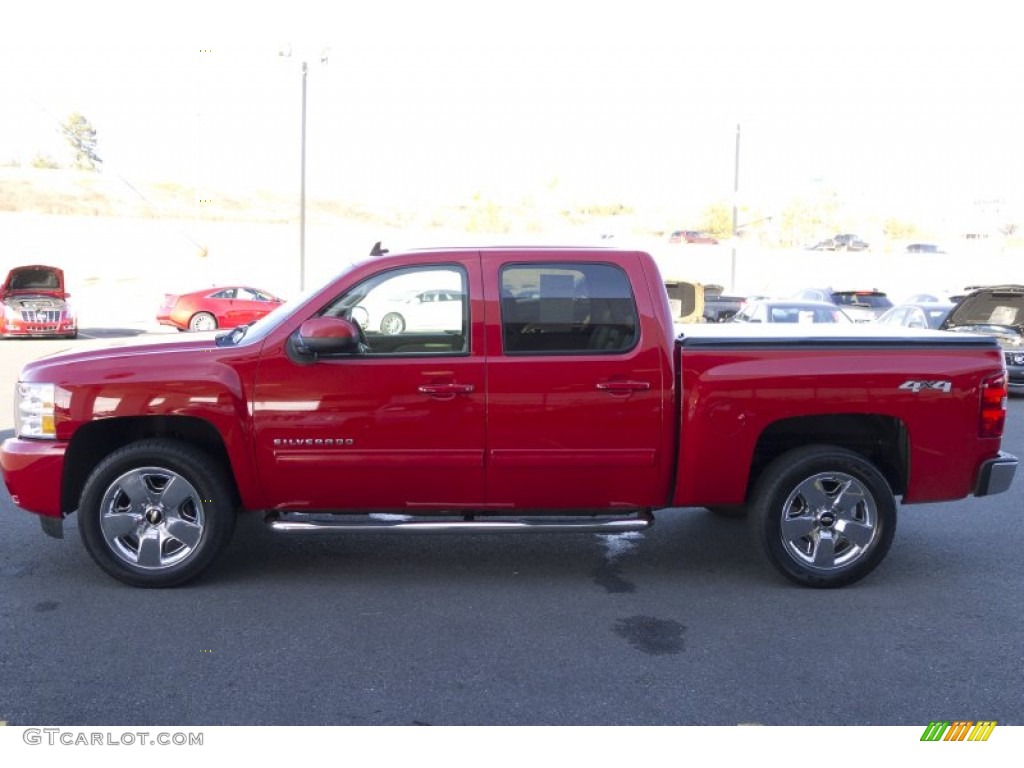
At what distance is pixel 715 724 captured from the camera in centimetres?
421

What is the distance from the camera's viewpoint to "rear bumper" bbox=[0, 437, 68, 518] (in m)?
5.75

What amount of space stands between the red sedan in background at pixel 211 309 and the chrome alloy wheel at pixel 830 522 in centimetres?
2229

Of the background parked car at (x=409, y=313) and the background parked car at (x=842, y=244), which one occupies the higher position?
the background parked car at (x=842, y=244)

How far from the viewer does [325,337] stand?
5566 mm

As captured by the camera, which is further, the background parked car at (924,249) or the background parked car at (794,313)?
the background parked car at (924,249)

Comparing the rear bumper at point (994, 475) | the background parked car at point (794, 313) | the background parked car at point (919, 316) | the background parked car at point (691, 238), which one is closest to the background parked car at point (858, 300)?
the background parked car at point (919, 316)

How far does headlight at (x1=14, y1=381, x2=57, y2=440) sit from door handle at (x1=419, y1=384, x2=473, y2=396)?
2.02 m

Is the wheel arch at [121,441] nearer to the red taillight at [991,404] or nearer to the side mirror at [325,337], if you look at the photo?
the side mirror at [325,337]

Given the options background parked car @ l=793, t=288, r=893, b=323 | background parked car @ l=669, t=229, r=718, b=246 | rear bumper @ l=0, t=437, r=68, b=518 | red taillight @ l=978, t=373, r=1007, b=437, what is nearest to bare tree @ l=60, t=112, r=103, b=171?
background parked car @ l=669, t=229, r=718, b=246

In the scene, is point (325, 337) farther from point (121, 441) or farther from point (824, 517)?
point (824, 517)

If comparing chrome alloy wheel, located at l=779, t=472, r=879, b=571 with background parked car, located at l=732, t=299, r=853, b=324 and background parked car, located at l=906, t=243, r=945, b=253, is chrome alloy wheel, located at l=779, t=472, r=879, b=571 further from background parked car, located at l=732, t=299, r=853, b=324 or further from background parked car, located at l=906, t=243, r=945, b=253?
background parked car, located at l=906, t=243, r=945, b=253

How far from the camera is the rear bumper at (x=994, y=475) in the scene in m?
6.04
